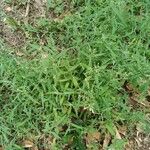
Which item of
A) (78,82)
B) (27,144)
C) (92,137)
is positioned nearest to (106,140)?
(92,137)

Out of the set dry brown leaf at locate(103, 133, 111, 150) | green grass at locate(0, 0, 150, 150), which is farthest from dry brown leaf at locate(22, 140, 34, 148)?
dry brown leaf at locate(103, 133, 111, 150)

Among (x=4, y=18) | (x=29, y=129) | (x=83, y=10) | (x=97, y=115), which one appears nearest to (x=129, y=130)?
(x=97, y=115)

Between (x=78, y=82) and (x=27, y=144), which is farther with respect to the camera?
(x=78, y=82)

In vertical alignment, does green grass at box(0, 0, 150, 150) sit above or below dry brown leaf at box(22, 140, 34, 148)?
Result: above

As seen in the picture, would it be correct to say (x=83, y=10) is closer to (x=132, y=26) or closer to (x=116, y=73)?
(x=132, y=26)

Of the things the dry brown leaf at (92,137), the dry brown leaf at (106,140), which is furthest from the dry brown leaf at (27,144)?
the dry brown leaf at (106,140)

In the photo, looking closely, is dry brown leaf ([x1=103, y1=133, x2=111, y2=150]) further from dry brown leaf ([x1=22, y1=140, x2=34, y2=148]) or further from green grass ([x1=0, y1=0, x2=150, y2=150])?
dry brown leaf ([x1=22, y1=140, x2=34, y2=148])

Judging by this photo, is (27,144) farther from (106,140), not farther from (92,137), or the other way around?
(106,140)

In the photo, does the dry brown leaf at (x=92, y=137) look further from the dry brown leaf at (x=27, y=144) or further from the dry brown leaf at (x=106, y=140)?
→ the dry brown leaf at (x=27, y=144)

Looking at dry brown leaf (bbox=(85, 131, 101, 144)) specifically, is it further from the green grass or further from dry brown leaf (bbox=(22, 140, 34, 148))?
dry brown leaf (bbox=(22, 140, 34, 148))
